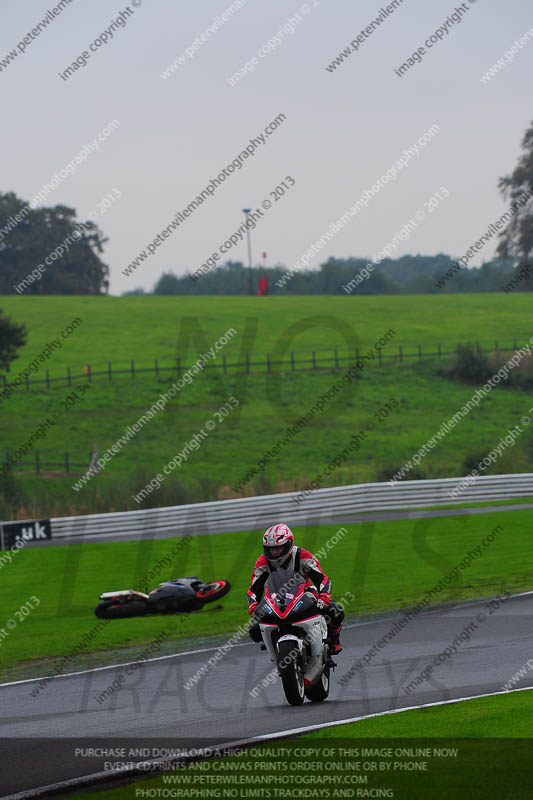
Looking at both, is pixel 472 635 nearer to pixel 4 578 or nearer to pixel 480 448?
pixel 4 578

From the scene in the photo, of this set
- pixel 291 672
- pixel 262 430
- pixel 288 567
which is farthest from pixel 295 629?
pixel 262 430

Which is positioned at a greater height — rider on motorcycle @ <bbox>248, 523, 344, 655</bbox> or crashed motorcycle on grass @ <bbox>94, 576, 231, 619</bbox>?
crashed motorcycle on grass @ <bbox>94, 576, 231, 619</bbox>

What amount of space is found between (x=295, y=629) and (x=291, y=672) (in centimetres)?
39

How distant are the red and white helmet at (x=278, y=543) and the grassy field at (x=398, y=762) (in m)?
1.77

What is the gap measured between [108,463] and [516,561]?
26.5 metres

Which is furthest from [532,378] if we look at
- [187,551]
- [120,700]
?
[120,700]

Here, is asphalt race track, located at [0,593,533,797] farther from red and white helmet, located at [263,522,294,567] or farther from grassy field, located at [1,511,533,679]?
grassy field, located at [1,511,533,679]

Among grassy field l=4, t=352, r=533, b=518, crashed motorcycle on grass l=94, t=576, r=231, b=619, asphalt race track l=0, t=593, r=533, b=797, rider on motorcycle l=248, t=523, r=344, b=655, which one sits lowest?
asphalt race track l=0, t=593, r=533, b=797

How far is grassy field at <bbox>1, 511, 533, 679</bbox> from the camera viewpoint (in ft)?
52.3

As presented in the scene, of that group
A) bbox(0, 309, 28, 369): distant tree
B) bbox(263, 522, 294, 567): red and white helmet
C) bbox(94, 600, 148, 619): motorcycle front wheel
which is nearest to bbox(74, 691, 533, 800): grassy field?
bbox(263, 522, 294, 567): red and white helmet

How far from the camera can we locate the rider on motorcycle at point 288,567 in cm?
998

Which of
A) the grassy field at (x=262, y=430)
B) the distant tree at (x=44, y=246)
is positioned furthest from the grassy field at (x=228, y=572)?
the distant tree at (x=44, y=246)

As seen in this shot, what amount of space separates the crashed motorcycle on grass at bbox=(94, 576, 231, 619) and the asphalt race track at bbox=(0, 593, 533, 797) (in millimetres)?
3053

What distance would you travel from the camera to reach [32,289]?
4230 inches
